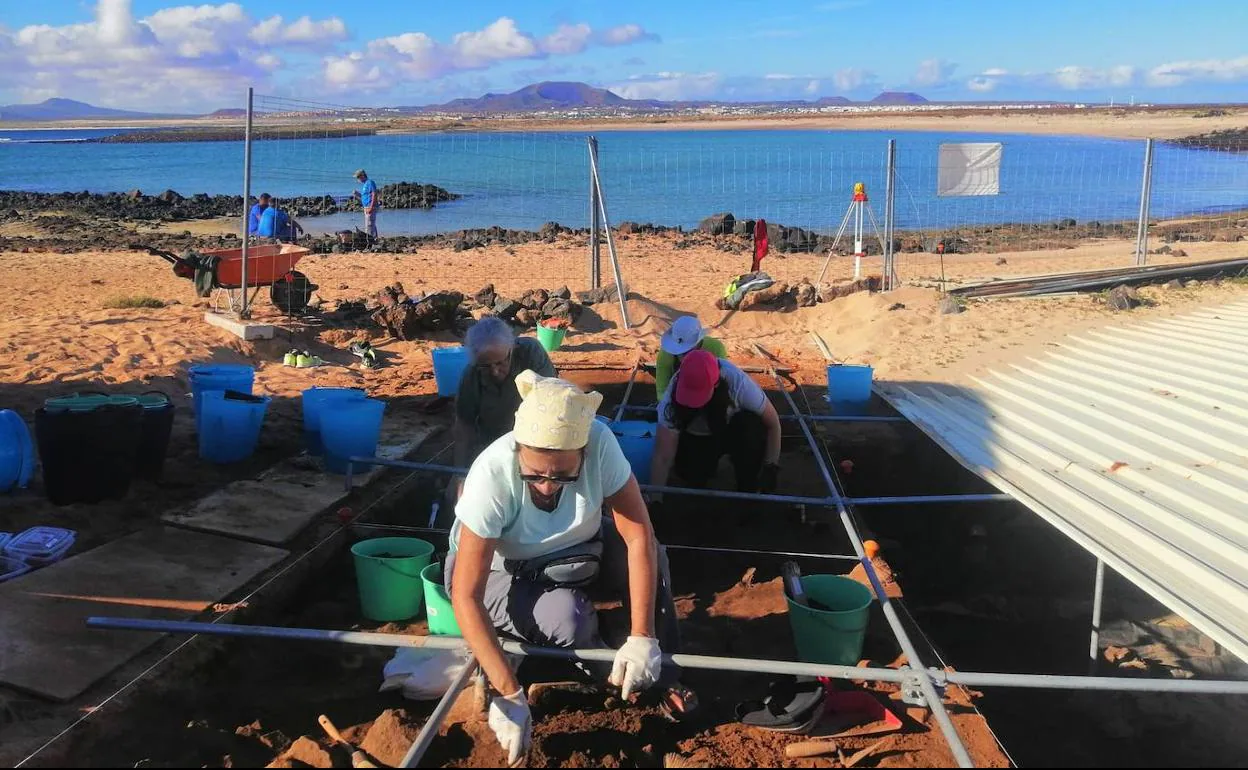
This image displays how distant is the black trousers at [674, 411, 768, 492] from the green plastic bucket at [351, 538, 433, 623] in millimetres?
1805

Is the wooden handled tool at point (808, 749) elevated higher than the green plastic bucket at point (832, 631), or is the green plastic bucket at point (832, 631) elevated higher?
the green plastic bucket at point (832, 631)

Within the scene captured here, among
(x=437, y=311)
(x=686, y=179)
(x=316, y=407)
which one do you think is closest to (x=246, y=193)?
(x=437, y=311)

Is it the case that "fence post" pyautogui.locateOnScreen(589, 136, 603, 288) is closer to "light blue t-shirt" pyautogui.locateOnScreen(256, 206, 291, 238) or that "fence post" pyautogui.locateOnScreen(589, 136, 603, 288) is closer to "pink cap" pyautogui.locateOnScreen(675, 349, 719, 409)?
"light blue t-shirt" pyautogui.locateOnScreen(256, 206, 291, 238)

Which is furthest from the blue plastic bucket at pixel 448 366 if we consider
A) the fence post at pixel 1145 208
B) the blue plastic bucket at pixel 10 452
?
the fence post at pixel 1145 208

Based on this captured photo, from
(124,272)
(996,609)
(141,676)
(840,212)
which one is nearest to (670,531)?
(996,609)

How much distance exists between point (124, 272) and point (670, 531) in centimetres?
1354

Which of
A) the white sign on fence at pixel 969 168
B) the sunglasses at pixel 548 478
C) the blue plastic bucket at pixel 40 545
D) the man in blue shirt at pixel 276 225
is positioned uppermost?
the white sign on fence at pixel 969 168

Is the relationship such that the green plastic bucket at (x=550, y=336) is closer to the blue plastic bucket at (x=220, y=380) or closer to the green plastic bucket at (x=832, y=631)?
the blue plastic bucket at (x=220, y=380)

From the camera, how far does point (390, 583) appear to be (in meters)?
4.47

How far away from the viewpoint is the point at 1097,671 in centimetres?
478

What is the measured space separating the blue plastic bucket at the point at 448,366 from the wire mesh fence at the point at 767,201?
4271 millimetres

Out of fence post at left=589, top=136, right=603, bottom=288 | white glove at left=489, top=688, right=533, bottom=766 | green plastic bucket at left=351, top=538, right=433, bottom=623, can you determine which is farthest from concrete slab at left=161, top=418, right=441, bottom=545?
fence post at left=589, top=136, right=603, bottom=288

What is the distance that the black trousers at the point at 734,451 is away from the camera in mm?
5727

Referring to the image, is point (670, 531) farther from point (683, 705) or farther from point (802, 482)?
point (683, 705)
